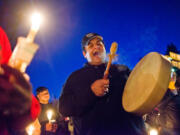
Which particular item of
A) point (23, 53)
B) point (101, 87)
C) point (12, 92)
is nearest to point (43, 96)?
point (101, 87)

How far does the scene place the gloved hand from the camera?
1.06 m

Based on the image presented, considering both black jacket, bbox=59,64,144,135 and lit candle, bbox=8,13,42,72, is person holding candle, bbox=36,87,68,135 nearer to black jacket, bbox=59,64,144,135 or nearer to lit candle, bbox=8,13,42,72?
black jacket, bbox=59,64,144,135

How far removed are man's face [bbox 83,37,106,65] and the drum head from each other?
83 centimetres

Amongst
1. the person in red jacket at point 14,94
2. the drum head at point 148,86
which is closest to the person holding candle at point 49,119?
the drum head at point 148,86

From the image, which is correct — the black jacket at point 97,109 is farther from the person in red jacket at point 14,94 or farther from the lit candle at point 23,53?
the lit candle at point 23,53

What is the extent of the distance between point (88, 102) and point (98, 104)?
0.19 metres

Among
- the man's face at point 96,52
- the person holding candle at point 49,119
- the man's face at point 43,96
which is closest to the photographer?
the man's face at point 96,52

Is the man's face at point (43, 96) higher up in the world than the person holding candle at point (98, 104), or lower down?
higher up

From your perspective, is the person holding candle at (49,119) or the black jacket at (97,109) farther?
the person holding candle at (49,119)

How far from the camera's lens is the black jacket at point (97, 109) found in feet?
8.13

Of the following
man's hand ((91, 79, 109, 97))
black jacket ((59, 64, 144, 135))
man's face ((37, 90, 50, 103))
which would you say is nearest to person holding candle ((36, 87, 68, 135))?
man's face ((37, 90, 50, 103))

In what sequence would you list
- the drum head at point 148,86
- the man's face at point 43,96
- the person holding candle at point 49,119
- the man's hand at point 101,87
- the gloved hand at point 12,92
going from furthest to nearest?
the man's face at point 43,96
the person holding candle at point 49,119
the man's hand at point 101,87
the drum head at point 148,86
the gloved hand at point 12,92

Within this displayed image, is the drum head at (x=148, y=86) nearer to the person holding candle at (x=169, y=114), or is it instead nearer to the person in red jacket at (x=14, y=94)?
the person in red jacket at (x=14, y=94)

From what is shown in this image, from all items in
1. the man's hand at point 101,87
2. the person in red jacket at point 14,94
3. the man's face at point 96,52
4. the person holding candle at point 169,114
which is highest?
the man's face at point 96,52
